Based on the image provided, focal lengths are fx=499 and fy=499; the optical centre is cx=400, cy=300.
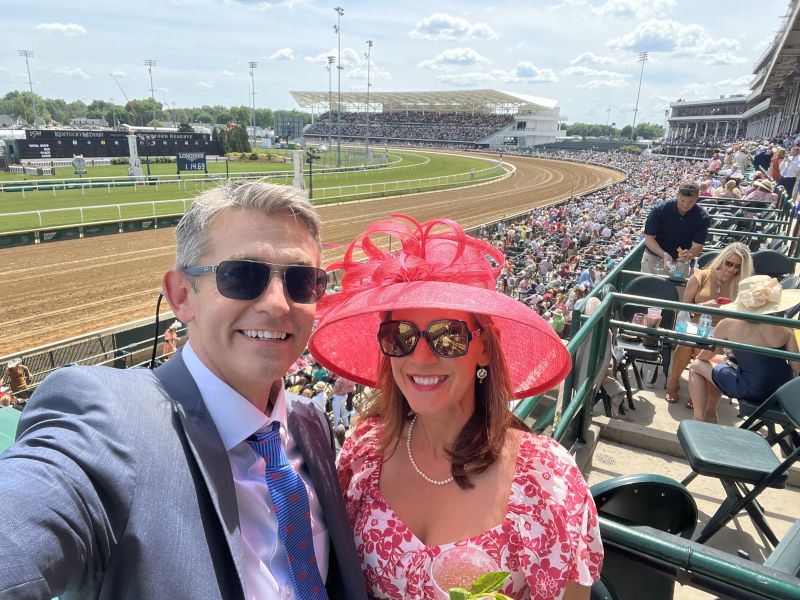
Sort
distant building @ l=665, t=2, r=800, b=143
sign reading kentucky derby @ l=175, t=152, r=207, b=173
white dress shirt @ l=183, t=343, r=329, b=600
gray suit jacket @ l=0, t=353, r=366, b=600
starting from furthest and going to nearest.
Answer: sign reading kentucky derby @ l=175, t=152, r=207, b=173, distant building @ l=665, t=2, r=800, b=143, white dress shirt @ l=183, t=343, r=329, b=600, gray suit jacket @ l=0, t=353, r=366, b=600

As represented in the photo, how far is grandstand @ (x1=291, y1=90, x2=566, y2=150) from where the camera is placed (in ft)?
344

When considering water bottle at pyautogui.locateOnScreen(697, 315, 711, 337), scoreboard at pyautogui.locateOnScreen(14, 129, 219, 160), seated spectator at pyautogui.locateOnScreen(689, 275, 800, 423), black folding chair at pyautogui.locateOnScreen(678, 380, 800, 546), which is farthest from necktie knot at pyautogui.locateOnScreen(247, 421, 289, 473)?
scoreboard at pyautogui.locateOnScreen(14, 129, 219, 160)

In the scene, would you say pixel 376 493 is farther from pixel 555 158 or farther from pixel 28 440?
pixel 555 158

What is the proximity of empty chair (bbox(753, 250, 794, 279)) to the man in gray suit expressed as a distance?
6.73 m

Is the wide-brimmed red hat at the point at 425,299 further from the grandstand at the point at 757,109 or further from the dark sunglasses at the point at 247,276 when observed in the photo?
the grandstand at the point at 757,109

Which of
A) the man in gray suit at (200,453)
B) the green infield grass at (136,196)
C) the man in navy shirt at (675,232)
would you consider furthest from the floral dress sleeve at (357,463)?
the green infield grass at (136,196)

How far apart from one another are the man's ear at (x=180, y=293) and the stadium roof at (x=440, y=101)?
108 m

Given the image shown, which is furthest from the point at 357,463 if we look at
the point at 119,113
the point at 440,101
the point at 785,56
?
the point at 119,113

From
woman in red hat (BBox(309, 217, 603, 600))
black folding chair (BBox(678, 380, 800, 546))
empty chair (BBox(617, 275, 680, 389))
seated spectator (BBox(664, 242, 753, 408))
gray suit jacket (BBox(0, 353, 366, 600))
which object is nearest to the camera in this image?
gray suit jacket (BBox(0, 353, 366, 600))

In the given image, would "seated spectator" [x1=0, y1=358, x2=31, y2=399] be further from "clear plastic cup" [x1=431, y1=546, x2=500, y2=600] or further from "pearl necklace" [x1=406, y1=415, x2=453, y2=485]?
"clear plastic cup" [x1=431, y1=546, x2=500, y2=600]

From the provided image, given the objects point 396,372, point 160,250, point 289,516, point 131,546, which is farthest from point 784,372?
point 160,250

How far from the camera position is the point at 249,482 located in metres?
1.29

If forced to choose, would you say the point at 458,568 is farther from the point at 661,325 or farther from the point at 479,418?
the point at 661,325

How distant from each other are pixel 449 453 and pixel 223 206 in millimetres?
1053
